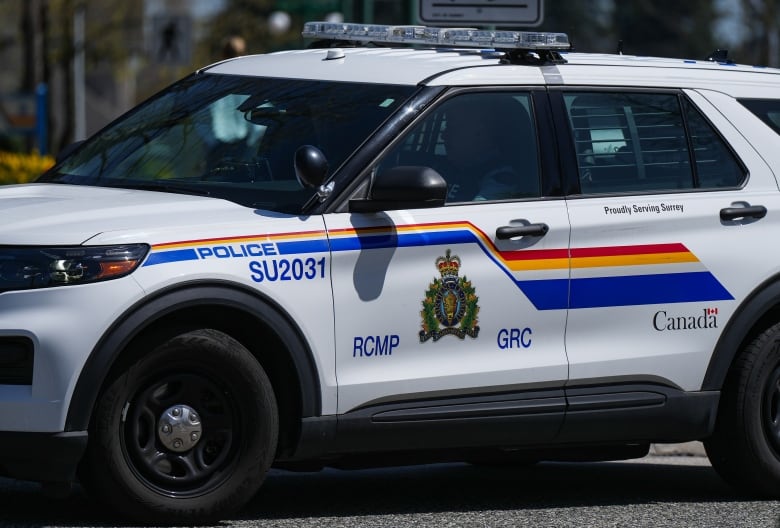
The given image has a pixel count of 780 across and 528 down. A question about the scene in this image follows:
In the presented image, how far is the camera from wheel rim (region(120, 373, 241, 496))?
18.7ft

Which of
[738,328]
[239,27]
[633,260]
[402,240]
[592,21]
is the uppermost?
[402,240]

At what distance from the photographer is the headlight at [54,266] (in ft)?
17.7

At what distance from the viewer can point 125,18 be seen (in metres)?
34.0

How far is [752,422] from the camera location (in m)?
6.92

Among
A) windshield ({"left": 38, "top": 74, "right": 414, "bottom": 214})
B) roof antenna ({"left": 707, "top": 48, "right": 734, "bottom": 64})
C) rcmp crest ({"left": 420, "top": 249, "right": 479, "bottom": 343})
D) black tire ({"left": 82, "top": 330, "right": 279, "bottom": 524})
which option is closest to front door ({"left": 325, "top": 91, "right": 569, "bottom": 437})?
rcmp crest ({"left": 420, "top": 249, "right": 479, "bottom": 343})

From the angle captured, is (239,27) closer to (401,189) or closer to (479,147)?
(479,147)

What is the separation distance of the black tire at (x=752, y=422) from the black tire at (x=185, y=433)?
6.72 feet

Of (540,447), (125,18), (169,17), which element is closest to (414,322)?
(540,447)

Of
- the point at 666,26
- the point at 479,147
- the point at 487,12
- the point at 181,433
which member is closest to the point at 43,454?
the point at 181,433

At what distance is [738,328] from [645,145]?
2.69 ft

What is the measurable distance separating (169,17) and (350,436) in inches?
439

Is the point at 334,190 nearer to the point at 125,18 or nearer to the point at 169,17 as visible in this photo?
the point at 169,17

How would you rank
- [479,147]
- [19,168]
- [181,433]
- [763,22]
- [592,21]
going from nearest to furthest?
1. [181,433]
2. [479,147]
3. [19,168]
4. [763,22]
5. [592,21]

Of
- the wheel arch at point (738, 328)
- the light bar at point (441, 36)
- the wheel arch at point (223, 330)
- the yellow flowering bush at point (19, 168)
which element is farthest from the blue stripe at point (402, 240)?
the yellow flowering bush at point (19, 168)
